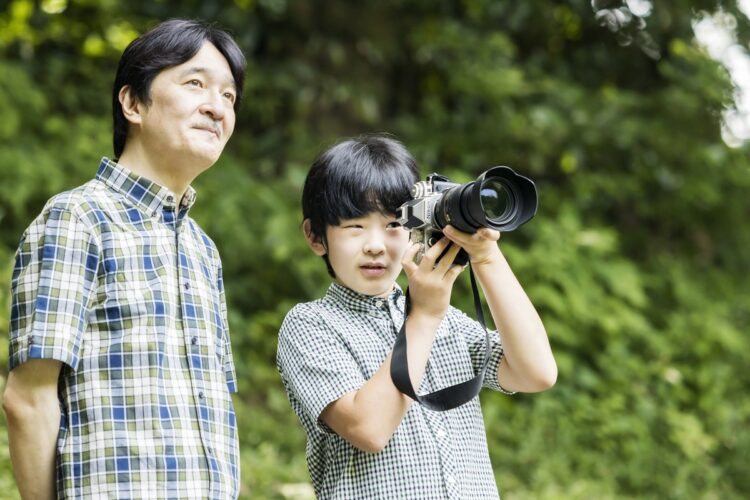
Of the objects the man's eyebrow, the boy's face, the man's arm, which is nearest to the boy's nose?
the boy's face

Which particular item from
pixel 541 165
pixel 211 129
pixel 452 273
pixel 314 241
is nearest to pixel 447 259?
pixel 452 273

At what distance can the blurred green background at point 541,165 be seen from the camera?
207 inches

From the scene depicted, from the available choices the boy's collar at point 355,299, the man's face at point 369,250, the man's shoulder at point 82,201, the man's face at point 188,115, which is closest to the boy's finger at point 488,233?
the man's face at point 369,250

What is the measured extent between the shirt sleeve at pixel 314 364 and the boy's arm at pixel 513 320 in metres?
0.32

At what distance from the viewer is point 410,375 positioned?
1888 mm

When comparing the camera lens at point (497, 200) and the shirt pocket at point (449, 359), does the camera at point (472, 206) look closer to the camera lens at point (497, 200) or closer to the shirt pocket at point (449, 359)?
the camera lens at point (497, 200)

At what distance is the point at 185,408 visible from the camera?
1795mm

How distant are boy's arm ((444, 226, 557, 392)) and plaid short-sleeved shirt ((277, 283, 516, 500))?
88 millimetres

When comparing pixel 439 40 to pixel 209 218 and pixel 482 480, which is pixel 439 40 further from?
pixel 482 480

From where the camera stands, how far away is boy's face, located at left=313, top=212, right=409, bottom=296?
6.77 feet

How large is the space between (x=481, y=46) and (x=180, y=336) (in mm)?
4403

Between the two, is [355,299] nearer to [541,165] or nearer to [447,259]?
[447,259]

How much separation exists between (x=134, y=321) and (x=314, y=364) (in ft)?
1.32

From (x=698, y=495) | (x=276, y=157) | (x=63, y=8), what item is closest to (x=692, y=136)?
(x=698, y=495)
